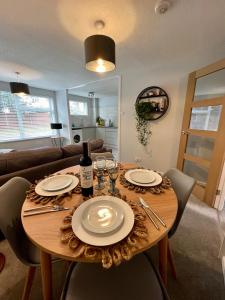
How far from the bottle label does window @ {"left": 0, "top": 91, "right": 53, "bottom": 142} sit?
454 cm

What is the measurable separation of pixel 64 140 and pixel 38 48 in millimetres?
3670

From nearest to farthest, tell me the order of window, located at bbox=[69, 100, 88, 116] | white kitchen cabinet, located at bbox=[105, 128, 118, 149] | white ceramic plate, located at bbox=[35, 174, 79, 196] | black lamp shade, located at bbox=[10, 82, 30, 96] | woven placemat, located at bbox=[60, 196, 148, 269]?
woven placemat, located at bbox=[60, 196, 148, 269]
white ceramic plate, located at bbox=[35, 174, 79, 196]
black lamp shade, located at bbox=[10, 82, 30, 96]
white kitchen cabinet, located at bbox=[105, 128, 118, 149]
window, located at bbox=[69, 100, 88, 116]

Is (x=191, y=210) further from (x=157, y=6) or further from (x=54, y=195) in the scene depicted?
(x=157, y=6)

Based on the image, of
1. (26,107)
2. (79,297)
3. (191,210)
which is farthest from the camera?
(26,107)

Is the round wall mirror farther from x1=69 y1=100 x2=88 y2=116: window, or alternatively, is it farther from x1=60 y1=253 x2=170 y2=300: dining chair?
x1=69 y1=100 x2=88 y2=116: window

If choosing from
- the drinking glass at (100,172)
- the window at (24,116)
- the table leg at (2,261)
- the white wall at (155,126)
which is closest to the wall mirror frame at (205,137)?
the white wall at (155,126)

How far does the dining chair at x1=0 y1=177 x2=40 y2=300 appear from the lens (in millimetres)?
759

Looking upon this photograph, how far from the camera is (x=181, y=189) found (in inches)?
41.4

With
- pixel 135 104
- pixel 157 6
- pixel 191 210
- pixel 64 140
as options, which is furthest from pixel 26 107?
pixel 191 210

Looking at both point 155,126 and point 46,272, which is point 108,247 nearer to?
point 46,272

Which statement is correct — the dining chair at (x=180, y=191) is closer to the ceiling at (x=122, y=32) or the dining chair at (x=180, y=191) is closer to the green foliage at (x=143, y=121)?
the ceiling at (x=122, y=32)

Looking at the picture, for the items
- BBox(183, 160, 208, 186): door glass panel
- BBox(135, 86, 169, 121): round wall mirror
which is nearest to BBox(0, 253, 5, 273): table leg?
BBox(183, 160, 208, 186): door glass panel

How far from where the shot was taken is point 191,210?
1883 mm

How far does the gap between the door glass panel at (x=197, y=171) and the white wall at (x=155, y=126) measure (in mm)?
376
